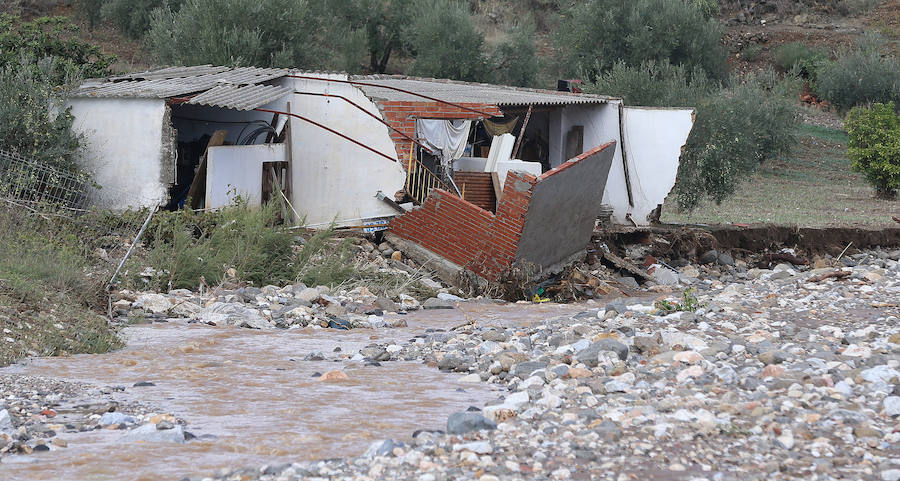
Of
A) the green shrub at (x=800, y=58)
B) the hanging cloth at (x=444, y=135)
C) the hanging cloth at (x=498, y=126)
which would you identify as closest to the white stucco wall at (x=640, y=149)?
the hanging cloth at (x=498, y=126)

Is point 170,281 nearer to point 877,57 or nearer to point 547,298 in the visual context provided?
point 547,298

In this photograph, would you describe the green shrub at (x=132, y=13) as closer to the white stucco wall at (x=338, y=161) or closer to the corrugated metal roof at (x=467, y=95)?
the corrugated metal roof at (x=467, y=95)

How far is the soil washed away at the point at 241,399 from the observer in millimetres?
4574

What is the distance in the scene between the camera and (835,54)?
38031 mm

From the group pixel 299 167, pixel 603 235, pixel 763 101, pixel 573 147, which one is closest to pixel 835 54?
pixel 763 101

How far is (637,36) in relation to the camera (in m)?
30.3

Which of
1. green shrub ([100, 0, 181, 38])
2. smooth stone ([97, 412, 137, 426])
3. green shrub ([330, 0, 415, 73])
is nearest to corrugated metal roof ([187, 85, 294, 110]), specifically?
smooth stone ([97, 412, 137, 426])

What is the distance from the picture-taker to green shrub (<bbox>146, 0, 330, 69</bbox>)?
24516 mm

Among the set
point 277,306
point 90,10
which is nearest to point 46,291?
point 277,306

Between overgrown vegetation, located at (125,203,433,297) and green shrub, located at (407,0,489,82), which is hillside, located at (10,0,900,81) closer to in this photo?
green shrub, located at (407,0,489,82)

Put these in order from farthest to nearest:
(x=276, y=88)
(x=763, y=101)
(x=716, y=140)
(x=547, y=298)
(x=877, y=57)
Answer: (x=877, y=57)
(x=763, y=101)
(x=716, y=140)
(x=276, y=88)
(x=547, y=298)

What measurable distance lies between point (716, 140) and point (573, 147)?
15.3 ft

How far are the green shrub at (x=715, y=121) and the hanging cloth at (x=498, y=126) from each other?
17.2ft

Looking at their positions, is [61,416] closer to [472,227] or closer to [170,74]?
[472,227]
